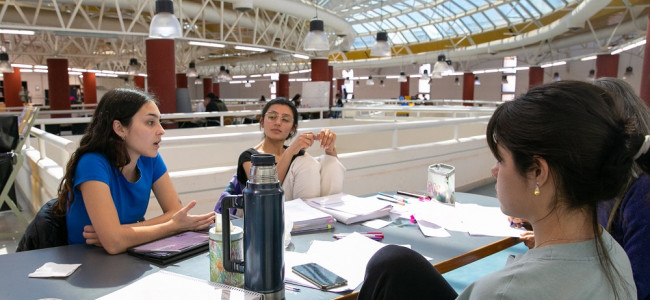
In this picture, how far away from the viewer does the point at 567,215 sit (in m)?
1.08

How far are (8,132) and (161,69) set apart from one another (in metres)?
6.12

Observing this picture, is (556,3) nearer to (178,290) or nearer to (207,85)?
(178,290)

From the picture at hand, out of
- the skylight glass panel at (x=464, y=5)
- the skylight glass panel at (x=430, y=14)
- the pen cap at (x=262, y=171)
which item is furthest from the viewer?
the skylight glass panel at (x=430, y=14)

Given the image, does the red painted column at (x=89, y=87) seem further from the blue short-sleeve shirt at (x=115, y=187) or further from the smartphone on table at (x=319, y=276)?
the smartphone on table at (x=319, y=276)

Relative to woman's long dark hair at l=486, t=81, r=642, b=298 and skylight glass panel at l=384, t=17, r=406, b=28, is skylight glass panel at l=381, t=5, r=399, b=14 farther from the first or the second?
woman's long dark hair at l=486, t=81, r=642, b=298

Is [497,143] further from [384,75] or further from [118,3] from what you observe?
[384,75]

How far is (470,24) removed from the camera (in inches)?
843

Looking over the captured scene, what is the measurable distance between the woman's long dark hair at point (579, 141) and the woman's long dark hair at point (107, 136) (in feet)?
5.81

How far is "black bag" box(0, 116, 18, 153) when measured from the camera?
167 inches

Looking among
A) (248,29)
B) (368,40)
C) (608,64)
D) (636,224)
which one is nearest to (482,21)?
(608,64)

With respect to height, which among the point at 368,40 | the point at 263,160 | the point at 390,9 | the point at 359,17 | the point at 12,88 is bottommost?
the point at 263,160

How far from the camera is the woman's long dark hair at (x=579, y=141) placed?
0.99 metres

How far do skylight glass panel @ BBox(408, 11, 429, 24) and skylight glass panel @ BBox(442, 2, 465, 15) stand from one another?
2.09 meters

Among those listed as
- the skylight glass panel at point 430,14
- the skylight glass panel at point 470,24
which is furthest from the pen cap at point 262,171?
the skylight glass panel at point 470,24
